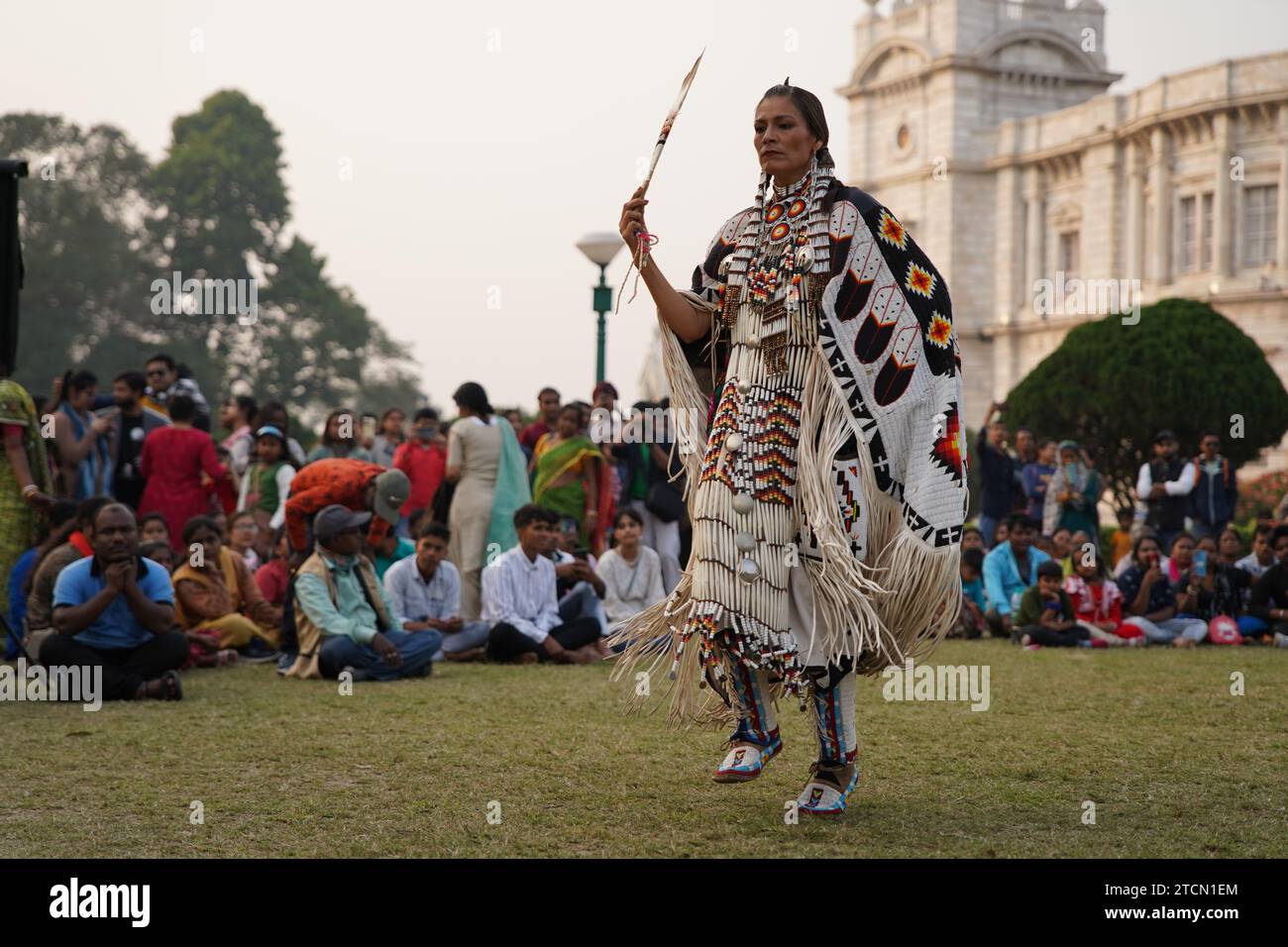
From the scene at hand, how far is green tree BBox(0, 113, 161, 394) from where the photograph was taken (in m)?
50.8

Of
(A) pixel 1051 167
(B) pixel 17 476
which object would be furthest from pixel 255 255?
(B) pixel 17 476

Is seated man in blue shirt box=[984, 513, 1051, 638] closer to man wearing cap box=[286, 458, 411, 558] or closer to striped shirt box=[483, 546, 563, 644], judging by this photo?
striped shirt box=[483, 546, 563, 644]

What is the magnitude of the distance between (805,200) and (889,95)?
46954mm

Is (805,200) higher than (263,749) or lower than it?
higher

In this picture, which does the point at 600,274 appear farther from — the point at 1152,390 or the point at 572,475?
the point at 1152,390

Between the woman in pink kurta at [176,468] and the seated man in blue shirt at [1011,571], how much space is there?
5.46 meters

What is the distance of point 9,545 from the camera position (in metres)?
8.98

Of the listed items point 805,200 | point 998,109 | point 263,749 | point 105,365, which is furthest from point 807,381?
point 105,365

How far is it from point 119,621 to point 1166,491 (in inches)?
359

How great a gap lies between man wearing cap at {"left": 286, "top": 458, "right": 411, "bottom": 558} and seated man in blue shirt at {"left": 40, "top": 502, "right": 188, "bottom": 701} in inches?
53.9

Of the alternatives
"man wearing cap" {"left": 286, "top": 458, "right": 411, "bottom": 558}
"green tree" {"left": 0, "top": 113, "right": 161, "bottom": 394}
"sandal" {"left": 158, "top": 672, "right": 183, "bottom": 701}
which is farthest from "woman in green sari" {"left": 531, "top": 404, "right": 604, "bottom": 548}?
"green tree" {"left": 0, "top": 113, "right": 161, "bottom": 394}

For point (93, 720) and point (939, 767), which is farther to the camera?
point (93, 720)
